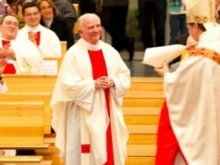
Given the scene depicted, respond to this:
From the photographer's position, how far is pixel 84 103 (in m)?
7.11

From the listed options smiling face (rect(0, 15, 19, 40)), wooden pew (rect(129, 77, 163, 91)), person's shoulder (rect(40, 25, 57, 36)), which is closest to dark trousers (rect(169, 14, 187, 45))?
wooden pew (rect(129, 77, 163, 91))

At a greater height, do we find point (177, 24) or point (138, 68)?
point (177, 24)

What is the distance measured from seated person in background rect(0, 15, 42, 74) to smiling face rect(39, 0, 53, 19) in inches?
39.7

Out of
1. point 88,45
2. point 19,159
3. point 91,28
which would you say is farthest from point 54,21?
point 19,159

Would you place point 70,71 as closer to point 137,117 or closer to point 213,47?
point 137,117

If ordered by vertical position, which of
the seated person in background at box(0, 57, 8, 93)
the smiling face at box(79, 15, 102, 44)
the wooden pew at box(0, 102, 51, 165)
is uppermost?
the smiling face at box(79, 15, 102, 44)

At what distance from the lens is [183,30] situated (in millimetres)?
10602

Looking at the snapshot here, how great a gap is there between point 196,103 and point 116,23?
7462 millimetres

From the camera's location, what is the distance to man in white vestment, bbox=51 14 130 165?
7.08m

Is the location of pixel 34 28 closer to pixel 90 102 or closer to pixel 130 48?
pixel 90 102

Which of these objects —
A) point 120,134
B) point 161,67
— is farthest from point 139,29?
point 161,67

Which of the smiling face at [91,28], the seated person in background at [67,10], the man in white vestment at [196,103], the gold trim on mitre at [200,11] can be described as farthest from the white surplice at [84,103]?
the seated person in background at [67,10]

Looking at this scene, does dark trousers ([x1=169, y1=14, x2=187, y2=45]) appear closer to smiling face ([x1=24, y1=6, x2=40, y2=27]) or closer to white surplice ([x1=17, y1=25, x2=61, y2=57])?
white surplice ([x1=17, y1=25, x2=61, y2=57])

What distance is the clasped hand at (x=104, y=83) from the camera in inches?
277
